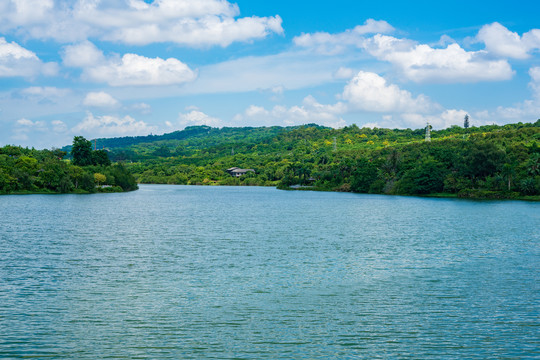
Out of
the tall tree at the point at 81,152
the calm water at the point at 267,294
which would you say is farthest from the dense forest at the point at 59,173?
the calm water at the point at 267,294

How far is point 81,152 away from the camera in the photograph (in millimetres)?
141625

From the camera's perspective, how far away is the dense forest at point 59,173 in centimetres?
11525

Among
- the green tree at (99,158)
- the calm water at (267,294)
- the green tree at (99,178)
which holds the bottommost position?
the calm water at (267,294)

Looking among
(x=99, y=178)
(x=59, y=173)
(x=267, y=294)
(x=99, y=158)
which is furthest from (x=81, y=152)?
(x=267, y=294)

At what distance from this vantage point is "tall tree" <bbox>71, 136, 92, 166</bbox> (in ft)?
462

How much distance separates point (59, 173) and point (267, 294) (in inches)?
4332

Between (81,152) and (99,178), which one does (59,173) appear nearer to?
(99,178)

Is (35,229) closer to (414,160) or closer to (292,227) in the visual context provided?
(292,227)

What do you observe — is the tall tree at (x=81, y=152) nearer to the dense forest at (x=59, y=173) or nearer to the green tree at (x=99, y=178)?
the dense forest at (x=59, y=173)

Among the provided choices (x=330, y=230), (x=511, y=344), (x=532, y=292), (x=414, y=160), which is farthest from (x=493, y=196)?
(x=511, y=344)

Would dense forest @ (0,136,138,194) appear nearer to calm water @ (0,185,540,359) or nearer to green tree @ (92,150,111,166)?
green tree @ (92,150,111,166)

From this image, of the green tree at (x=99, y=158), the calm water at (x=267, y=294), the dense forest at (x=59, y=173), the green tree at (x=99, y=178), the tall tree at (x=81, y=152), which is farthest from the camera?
the green tree at (x=99, y=158)

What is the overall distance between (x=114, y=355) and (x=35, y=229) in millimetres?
36948

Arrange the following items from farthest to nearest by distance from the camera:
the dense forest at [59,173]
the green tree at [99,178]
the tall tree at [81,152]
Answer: the tall tree at [81,152], the green tree at [99,178], the dense forest at [59,173]
